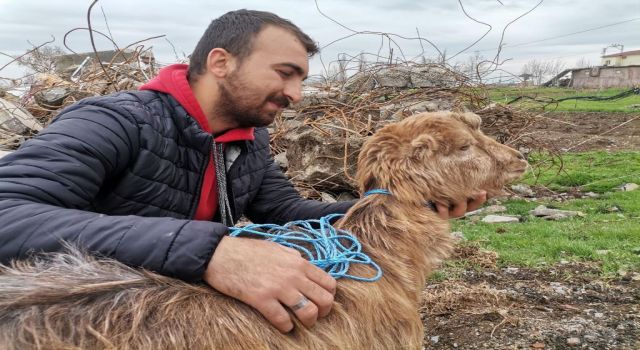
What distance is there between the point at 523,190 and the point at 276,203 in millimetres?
7985

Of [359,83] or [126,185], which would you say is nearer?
[126,185]

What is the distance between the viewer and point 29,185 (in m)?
2.14

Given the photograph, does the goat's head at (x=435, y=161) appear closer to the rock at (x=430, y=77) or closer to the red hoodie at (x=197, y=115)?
the red hoodie at (x=197, y=115)

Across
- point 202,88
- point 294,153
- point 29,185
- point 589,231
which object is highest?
point 202,88

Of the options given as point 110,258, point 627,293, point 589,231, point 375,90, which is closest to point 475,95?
point 375,90

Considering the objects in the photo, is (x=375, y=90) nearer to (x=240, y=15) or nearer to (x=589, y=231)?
(x=589, y=231)

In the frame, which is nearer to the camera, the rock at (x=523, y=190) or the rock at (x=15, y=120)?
the rock at (x=15, y=120)

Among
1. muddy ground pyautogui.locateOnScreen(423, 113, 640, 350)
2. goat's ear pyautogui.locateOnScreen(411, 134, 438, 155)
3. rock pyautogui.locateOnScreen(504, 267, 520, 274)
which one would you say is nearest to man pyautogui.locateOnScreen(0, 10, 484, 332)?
goat's ear pyautogui.locateOnScreen(411, 134, 438, 155)

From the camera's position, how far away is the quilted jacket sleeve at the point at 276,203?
12.0 feet

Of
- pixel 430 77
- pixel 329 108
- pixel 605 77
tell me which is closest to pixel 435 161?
pixel 329 108

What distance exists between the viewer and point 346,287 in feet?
8.09

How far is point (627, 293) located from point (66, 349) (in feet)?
15.3

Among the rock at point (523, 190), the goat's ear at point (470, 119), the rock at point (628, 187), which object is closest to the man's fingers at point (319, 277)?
the goat's ear at point (470, 119)

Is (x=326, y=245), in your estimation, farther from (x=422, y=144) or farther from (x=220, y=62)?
(x=220, y=62)
